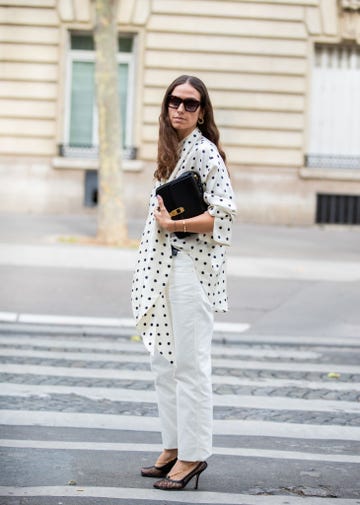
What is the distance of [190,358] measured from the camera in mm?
5621

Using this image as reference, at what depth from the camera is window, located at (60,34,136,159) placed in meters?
22.8

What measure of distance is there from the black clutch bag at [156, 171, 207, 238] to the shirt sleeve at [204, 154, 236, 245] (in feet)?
0.18

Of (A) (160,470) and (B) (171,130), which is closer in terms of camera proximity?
(B) (171,130)

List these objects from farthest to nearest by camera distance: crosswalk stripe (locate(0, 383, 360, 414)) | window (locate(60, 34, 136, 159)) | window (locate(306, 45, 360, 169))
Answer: window (locate(306, 45, 360, 169))
window (locate(60, 34, 136, 159))
crosswalk stripe (locate(0, 383, 360, 414))

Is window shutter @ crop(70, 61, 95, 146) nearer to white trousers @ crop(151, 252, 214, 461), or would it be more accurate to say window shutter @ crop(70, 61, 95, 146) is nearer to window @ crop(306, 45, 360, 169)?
window @ crop(306, 45, 360, 169)

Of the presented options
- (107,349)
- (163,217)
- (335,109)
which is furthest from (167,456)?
Result: (335,109)

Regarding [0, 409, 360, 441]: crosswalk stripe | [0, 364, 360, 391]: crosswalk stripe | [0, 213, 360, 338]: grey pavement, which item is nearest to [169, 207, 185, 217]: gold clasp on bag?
[0, 409, 360, 441]: crosswalk stripe

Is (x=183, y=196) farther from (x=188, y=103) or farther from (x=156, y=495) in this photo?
(x=156, y=495)

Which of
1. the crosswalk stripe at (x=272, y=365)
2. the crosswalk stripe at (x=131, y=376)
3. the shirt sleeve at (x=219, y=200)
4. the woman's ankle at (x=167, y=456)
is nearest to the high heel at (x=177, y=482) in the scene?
the woman's ankle at (x=167, y=456)

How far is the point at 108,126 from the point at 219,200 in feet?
38.6

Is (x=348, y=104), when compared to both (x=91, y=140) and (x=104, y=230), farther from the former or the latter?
(x=104, y=230)

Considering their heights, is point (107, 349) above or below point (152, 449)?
below

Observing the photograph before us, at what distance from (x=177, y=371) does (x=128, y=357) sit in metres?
3.99

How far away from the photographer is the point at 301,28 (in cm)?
2241
